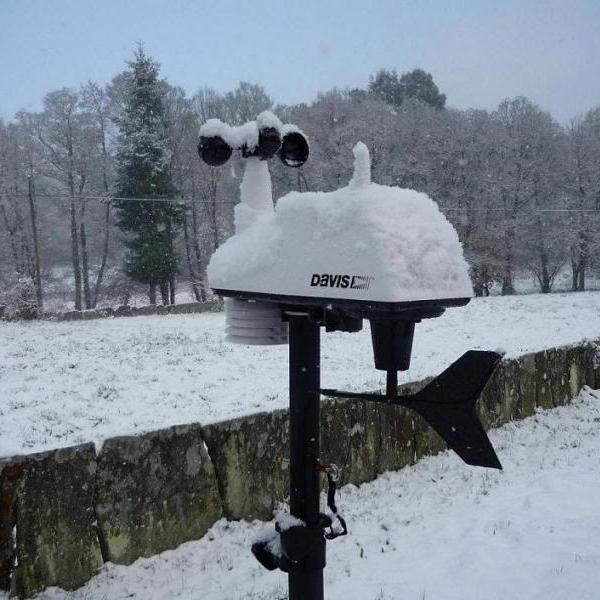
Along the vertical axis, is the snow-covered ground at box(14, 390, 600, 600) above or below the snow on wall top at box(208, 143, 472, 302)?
below

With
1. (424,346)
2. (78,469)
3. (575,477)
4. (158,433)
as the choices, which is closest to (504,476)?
(575,477)

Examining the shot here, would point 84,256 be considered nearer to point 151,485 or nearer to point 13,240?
point 13,240

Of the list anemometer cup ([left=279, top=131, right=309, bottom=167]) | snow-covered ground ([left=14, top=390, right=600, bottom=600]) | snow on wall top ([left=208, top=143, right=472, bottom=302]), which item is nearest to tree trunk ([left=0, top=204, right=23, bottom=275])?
snow-covered ground ([left=14, top=390, right=600, bottom=600])

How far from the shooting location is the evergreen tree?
28766 mm

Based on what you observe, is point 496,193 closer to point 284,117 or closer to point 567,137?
point 567,137

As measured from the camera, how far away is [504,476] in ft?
19.9

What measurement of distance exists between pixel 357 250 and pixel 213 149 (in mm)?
690

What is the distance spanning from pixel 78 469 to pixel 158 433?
64 centimetres

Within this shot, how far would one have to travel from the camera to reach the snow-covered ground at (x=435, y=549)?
12.5ft

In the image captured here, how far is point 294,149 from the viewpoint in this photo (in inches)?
83.8

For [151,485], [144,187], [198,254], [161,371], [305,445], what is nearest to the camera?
[305,445]

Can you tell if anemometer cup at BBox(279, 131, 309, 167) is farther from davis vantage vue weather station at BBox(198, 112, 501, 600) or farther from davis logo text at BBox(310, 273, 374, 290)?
davis logo text at BBox(310, 273, 374, 290)

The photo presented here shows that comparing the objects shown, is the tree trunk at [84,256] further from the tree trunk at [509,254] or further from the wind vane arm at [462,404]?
the wind vane arm at [462,404]

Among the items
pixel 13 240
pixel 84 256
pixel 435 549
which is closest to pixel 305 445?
pixel 435 549
